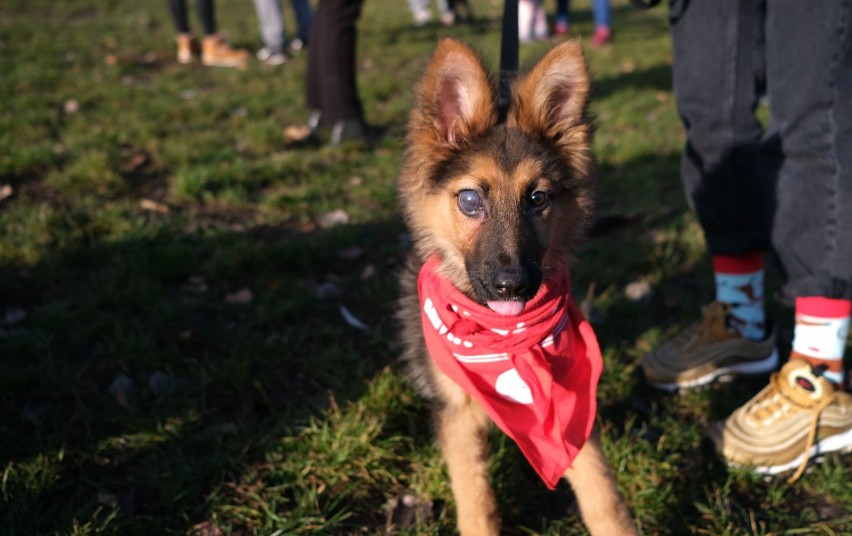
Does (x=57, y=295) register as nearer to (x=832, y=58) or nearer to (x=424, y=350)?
(x=424, y=350)

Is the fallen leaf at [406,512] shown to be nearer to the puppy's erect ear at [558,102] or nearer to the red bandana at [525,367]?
the red bandana at [525,367]

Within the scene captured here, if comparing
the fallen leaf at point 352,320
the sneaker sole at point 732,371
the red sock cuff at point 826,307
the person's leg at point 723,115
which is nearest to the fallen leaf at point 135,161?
the fallen leaf at point 352,320

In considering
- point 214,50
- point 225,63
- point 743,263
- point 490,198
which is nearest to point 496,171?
point 490,198

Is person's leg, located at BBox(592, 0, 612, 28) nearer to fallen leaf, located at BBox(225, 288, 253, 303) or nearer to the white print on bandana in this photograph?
fallen leaf, located at BBox(225, 288, 253, 303)

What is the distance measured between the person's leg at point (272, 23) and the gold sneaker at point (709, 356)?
26.0ft

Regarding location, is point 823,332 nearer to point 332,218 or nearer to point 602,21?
point 332,218

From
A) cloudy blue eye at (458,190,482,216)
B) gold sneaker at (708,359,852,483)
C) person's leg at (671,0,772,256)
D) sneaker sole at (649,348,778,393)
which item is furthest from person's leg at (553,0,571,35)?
cloudy blue eye at (458,190,482,216)

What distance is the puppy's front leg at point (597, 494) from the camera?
2088 mm

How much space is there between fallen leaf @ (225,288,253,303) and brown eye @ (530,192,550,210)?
1.90m

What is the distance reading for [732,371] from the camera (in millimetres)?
2916

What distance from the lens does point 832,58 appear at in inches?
85.9

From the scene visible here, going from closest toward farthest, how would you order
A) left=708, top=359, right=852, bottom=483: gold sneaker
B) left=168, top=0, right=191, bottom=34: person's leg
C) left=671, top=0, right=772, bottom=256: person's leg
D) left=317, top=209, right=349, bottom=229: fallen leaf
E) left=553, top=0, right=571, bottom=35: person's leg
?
left=708, top=359, right=852, bottom=483: gold sneaker, left=671, top=0, right=772, bottom=256: person's leg, left=317, top=209, right=349, bottom=229: fallen leaf, left=168, top=0, right=191, bottom=34: person's leg, left=553, top=0, right=571, bottom=35: person's leg

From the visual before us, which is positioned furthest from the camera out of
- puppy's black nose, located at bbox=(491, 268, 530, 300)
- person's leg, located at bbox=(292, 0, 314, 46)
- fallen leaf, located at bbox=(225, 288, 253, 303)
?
person's leg, located at bbox=(292, 0, 314, 46)

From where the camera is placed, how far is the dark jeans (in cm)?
222
